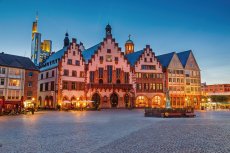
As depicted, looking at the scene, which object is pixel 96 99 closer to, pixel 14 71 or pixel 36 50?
pixel 14 71

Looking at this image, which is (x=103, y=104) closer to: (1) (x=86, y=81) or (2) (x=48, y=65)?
(1) (x=86, y=81)

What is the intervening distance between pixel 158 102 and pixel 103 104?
56.6 feet

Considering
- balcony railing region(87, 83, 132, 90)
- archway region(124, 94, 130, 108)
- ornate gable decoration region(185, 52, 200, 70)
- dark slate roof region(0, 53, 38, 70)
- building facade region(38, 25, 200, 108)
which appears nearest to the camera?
dark slate roof region(0, 53, 38, 70)

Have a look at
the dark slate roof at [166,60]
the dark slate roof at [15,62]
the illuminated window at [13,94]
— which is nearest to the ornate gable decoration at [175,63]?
the dark slate roof at [166,60]

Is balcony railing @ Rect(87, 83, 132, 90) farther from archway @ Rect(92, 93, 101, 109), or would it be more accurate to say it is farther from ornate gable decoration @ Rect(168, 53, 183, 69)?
ornate gable decoration @ Rect(168, 53, 183, 69)

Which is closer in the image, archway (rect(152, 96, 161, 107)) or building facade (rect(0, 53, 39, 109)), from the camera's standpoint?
building facade (rect(0, 53, 39, 109))

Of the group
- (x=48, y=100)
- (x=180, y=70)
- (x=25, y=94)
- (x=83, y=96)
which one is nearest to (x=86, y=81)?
(x=83, y=96)

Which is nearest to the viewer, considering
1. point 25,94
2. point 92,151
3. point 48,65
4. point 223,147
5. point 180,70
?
point 92,151

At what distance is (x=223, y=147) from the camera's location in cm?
1093

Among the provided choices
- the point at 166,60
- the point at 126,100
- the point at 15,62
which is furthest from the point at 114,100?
the point at 15,62

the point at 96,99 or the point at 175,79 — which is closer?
the point at 96,99

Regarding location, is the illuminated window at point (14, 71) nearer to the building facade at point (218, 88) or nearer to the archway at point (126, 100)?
the archway at point (126, 100)

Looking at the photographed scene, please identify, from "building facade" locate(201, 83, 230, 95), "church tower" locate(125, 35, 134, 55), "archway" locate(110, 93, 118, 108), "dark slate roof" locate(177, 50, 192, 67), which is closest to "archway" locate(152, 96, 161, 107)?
"archway" locate(110, 93, 118, 108)

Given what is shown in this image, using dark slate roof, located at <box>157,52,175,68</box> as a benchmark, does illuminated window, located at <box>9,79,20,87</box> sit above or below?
below
